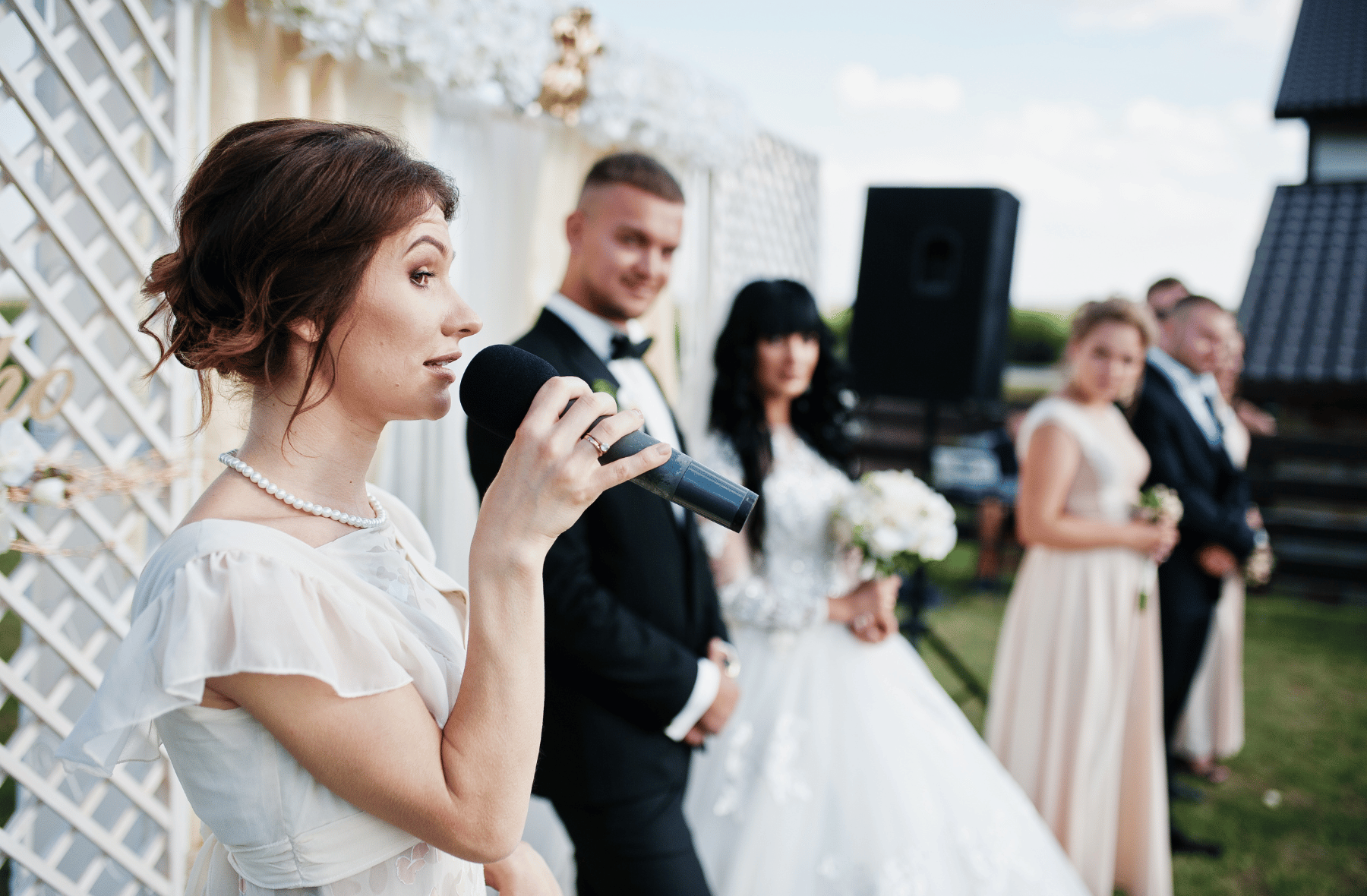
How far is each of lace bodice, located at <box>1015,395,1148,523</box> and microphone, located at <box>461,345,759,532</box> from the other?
2.55 metres

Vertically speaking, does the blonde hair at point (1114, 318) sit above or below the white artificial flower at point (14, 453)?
above

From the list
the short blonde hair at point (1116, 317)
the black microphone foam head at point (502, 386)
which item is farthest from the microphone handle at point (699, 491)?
the short blonde hair at point (1116, 317)

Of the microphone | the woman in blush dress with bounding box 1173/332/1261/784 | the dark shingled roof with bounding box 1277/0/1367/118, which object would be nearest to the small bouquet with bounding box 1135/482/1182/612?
the woman in blush dress with bounding box 1173/332/1261/784

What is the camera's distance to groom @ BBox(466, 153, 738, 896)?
1676mm

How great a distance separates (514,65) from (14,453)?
6.77ft

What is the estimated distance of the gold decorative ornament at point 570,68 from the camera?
321 cm

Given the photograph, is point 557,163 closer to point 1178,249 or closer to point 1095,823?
point 1095,823

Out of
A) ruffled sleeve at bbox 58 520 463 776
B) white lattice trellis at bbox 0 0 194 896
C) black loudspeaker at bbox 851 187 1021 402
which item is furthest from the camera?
black loudspeaker at bbox 851 187 1021 402

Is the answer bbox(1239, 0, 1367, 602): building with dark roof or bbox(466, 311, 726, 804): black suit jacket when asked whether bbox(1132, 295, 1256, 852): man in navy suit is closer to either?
bbox(466, 311, 726, 804): black suit jacket

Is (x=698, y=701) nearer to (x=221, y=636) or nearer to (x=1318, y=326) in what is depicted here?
(x=221, y=636)

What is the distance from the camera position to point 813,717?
7.72ft

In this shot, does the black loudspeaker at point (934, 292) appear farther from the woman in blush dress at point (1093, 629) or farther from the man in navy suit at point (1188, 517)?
the woman in blush dress at point (1093, 629)

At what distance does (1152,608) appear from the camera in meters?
3.18

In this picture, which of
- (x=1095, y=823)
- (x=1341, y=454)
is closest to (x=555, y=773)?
(x=1095, y=823)
